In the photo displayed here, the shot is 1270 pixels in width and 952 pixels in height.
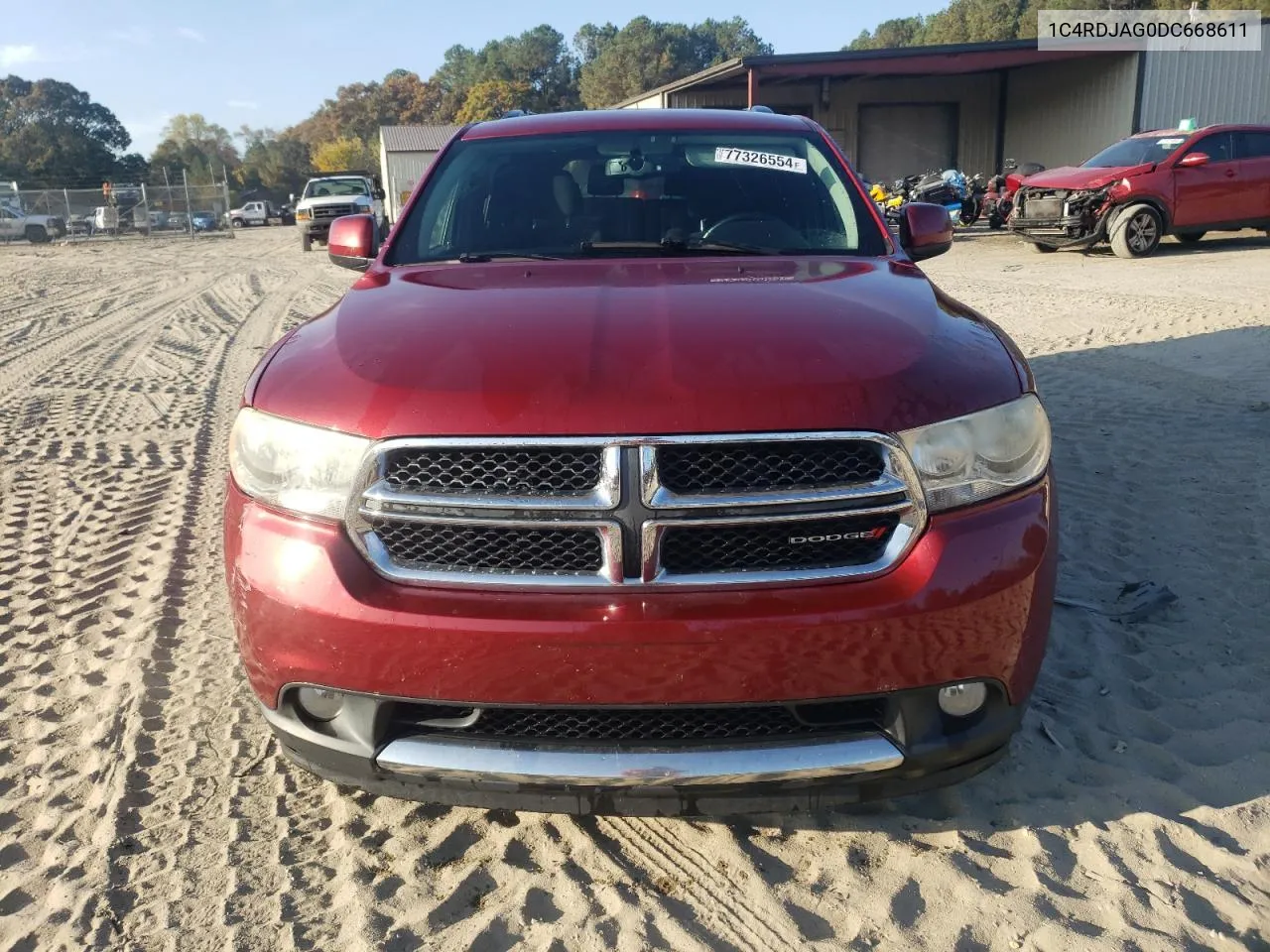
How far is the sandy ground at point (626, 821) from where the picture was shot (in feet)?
6.82

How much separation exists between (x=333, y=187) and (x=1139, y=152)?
2035 cm

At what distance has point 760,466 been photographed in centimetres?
196

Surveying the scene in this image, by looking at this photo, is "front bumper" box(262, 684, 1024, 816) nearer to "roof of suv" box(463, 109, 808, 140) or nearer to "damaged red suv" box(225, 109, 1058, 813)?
"damaged red suv" box(225, 109, 1058, 813)

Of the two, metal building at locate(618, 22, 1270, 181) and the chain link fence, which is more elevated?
metal building at locate(618, 22, 1270, 181)

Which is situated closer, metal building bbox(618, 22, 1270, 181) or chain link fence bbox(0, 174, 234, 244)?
metal building bbox(618, 22, 1270, 181)

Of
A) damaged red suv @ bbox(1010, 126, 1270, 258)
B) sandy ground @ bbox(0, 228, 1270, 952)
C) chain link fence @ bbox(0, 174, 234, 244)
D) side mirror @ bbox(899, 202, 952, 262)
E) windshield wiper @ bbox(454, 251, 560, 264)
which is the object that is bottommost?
sandy ground @ bbox(0, 228, 1270, 952)

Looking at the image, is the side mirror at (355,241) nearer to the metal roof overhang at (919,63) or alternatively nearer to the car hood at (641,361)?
the car hood at (641,361)

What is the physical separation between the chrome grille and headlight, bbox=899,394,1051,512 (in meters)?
0.05

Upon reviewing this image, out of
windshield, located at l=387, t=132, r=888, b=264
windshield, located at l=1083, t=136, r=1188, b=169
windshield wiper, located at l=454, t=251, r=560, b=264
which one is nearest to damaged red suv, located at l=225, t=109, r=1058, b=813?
windshield wiper, located at l=454, t=251, r=560, b=264

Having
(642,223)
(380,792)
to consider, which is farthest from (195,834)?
(642,223)

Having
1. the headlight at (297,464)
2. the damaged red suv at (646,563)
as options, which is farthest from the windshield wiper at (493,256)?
the headlight at (297,464)

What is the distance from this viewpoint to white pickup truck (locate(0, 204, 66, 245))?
3359cm

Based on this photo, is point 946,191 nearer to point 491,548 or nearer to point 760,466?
point 760,466

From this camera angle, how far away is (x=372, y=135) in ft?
337
